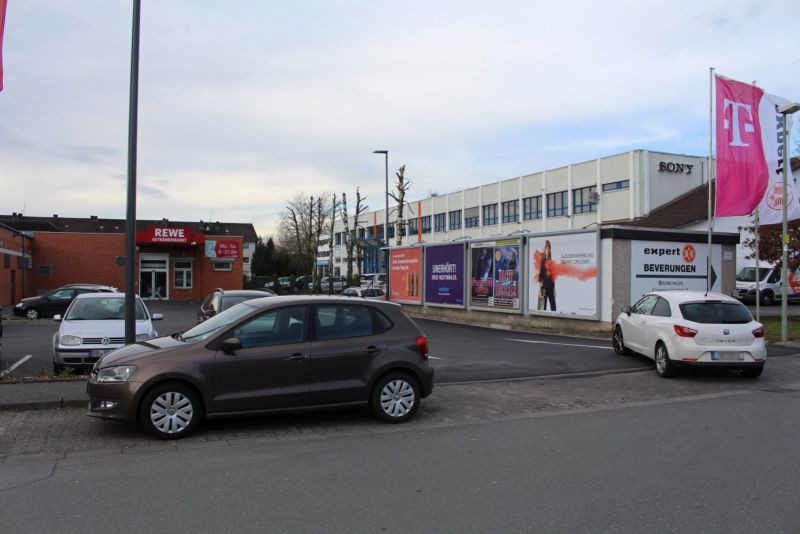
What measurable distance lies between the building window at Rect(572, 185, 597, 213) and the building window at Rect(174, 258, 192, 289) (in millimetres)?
31771

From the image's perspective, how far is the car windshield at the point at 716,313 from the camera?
10734mm

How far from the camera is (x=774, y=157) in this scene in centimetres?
1612

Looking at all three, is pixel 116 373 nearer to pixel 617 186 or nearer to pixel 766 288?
pixel 766 288

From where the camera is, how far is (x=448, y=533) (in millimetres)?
4152

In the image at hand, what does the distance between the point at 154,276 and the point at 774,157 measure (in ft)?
131

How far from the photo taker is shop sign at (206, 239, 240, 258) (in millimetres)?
44812

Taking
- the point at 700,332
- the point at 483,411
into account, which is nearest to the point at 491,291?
the point at 700,332

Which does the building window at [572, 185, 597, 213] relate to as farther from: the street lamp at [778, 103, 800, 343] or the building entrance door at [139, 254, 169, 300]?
the street lamp at [778, 103, 800, 343]

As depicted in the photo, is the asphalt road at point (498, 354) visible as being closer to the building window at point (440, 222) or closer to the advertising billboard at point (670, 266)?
the advertising billboard at point (670, 266)

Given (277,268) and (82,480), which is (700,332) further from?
(277,268)

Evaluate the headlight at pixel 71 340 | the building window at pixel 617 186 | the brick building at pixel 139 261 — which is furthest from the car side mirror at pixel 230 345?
the building window at pixel 617 186

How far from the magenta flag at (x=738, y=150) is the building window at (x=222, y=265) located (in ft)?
121

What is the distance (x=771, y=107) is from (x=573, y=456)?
14107 millimetres

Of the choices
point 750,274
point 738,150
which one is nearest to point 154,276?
point 750,274
